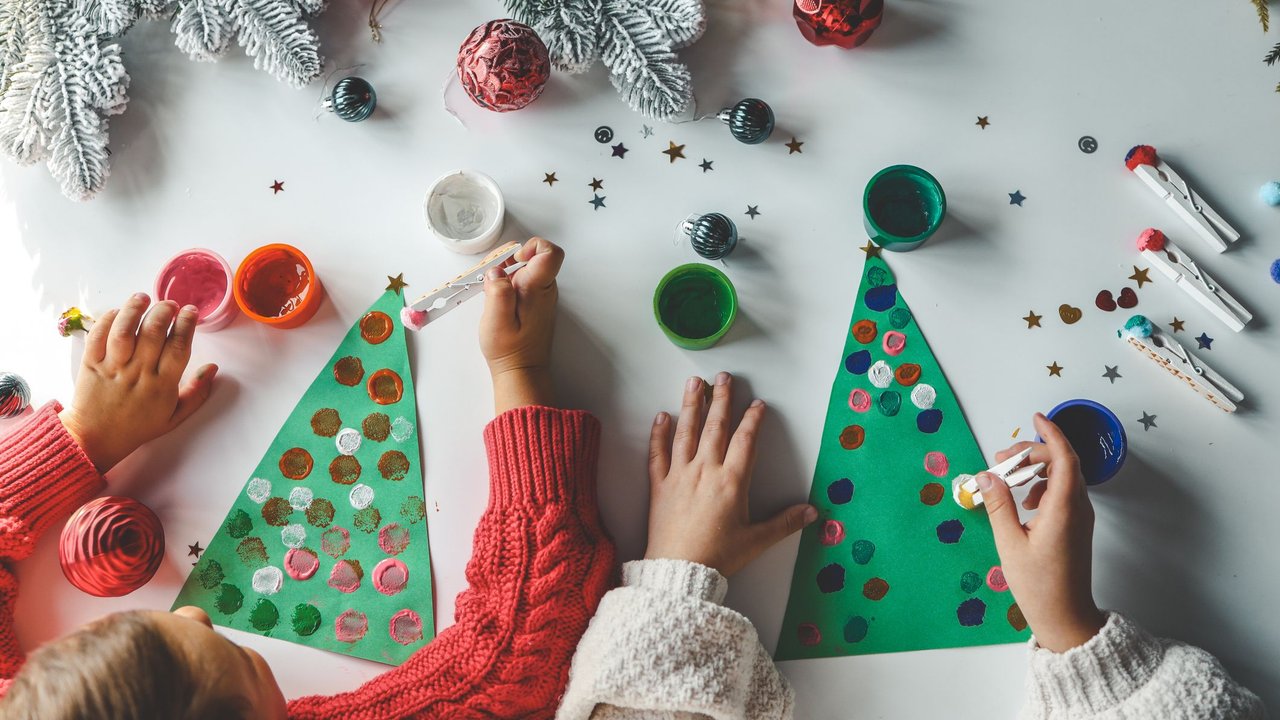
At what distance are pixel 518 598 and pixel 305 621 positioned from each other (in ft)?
0.85

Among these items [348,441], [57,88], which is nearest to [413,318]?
[348,441]

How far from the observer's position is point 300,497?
1035mm

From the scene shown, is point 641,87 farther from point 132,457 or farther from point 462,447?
point 132,457

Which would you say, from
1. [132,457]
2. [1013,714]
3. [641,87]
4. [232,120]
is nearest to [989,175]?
[641,87]

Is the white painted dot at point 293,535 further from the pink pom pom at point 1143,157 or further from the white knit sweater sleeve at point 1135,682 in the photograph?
the pink pom pom at point 1143,157

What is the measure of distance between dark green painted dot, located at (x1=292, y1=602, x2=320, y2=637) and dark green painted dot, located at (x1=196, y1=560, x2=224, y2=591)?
99mm

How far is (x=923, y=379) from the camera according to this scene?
1.02 metres

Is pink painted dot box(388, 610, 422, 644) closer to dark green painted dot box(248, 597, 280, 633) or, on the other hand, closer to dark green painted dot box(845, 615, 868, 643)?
dark green painted dot box(248, 597, 280, 633)

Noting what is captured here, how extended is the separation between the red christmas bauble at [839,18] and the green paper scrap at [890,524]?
10.4 inches

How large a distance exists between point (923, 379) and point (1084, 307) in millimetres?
205

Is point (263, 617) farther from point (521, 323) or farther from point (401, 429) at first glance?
point (521, 323)

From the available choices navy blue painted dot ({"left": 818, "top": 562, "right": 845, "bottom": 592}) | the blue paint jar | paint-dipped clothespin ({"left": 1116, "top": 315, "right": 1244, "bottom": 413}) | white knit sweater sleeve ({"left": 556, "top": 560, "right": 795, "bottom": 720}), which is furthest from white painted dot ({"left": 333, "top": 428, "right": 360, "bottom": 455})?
paint-dipped clothespin ({"left": 1116, "top": 315, "right": 1244, "bottom": 413})

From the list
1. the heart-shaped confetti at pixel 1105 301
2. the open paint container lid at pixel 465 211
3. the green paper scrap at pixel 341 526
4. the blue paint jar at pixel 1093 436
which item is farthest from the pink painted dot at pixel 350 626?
the heart-shaped confetti at pixel 1105 301

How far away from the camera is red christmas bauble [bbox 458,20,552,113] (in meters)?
0.98
